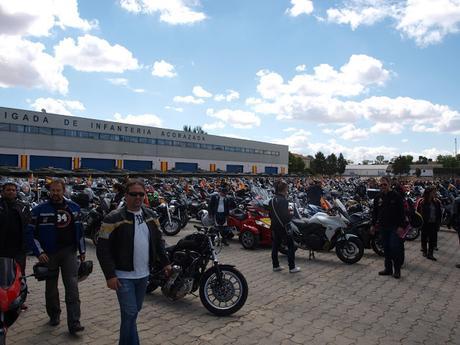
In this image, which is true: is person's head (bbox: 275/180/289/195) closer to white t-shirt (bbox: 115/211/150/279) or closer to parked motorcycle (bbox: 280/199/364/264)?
parked motorcycle (bbox: 280/199/364/264)

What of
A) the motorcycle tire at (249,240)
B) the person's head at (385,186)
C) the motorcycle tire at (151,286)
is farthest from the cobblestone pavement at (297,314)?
the motorcycle tire at (249,240)

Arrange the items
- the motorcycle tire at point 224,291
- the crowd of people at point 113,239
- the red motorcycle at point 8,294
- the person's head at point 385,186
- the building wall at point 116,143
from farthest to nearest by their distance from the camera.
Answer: the building wall at point 116,143
the person's head at point 385,186
the motorcycle tire at point 224,291
the crowd of people at point 113,239
the red motorcycle at point 8,294

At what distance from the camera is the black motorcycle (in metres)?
5.03

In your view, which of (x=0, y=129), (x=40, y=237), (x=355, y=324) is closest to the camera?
(x=40, y=237)

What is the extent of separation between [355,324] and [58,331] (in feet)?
11.1

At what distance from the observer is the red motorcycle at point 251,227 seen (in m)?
9.82

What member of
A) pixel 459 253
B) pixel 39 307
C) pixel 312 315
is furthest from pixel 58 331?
pixel 459 253

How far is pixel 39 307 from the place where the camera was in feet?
17.1

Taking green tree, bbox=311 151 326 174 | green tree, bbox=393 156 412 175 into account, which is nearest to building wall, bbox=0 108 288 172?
green tree, bbox=311 151 326 174

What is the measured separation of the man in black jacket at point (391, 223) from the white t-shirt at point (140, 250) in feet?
16.2

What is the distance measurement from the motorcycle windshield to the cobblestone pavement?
128cm

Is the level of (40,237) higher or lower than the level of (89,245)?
higher

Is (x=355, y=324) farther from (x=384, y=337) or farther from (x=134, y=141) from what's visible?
(x=134, y=141)

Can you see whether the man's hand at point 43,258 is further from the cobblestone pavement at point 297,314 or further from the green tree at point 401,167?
the green tree at point 401,167
